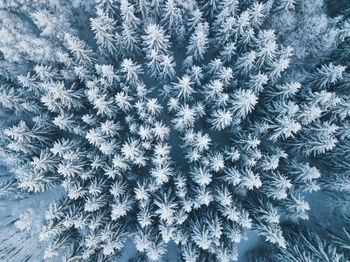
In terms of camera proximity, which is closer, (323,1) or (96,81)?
(96,81)

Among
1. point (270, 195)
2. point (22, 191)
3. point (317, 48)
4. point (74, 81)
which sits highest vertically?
point (317, 48)

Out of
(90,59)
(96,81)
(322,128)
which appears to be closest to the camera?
(322,128)

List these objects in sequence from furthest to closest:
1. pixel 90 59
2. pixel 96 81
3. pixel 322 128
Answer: pixel 90 59 < pixel 96 81 < pixel 322 128

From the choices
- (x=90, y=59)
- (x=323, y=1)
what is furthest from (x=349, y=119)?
(x=90, y=59)

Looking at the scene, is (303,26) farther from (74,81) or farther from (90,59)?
(74,81)

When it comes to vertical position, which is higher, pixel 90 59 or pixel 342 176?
pixel 90 59

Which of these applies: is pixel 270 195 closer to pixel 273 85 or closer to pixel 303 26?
pixel 273 85
